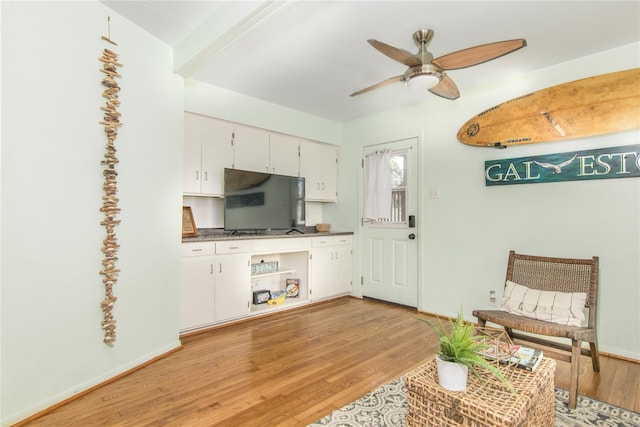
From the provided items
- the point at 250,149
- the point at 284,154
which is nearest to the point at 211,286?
the point at 250,149

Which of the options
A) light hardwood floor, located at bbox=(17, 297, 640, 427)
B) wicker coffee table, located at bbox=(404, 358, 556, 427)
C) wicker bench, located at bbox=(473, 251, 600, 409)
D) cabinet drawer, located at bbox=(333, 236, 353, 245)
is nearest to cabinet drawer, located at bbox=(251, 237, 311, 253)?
cabinet drawer, located at bbox=(333, 236, 353, 245)

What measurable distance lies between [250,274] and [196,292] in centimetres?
62

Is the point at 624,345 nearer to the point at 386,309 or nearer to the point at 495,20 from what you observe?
the point at 386,309

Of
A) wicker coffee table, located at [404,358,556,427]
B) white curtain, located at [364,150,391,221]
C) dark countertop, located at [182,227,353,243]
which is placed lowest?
wicker coffee table, located at [404,358,556,427]

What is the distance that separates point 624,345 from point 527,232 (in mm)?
1101

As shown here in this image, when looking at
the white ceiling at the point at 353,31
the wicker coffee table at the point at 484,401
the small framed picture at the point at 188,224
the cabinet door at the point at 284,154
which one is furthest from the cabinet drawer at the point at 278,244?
the wicker coffee table at the point at 484,401

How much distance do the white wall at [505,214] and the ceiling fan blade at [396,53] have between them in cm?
125

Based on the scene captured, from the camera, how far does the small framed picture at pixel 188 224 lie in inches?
131

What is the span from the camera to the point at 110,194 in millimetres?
2260

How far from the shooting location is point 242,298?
137 inches

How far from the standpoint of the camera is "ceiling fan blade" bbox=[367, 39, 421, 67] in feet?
6.41

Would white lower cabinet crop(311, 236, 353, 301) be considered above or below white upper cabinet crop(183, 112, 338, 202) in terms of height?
below

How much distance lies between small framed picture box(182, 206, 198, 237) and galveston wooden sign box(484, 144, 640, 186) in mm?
3022

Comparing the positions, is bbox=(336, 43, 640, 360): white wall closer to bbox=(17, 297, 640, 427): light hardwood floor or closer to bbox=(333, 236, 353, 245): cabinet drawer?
bbox=(17, 297, 640, 427): light hardwood floor
